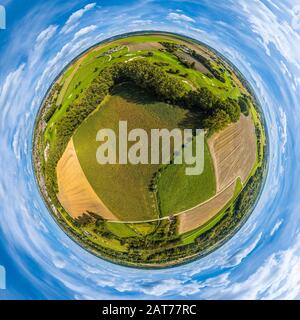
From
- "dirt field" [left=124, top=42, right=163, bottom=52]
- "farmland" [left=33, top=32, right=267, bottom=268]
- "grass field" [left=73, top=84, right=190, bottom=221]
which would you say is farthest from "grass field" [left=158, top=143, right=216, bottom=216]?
"dirt field" [left=124, top=42, right=163, bottom=52]

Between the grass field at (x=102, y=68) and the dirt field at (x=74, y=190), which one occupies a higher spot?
the grass field at (x=102, y=68)

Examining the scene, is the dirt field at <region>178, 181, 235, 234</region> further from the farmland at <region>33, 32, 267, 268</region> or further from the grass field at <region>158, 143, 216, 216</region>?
the grass field at <region>158, 143, 216, 216</region>

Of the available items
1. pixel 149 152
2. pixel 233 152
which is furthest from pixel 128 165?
pixel 233 152

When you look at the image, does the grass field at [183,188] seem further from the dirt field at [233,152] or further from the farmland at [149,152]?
the dirt field at [233,152]

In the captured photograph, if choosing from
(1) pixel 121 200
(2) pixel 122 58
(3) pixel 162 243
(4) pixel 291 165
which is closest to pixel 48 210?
(1) pixel 121 200

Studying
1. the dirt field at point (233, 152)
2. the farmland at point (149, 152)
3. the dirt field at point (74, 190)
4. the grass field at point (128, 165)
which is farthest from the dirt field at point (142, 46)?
the dirt field at point (74, 190)
